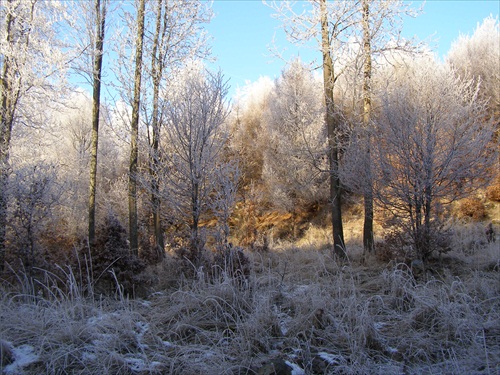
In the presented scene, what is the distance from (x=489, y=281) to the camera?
5.52m

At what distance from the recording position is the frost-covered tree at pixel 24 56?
898 centimetres

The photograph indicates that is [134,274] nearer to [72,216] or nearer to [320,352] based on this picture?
[320,352]

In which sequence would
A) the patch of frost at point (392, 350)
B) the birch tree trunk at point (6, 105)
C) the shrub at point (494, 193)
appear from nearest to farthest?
the patch of frost at point (392, 350)
the birch tree trunk at point (6, 105)
the shrub at point (494, 193)

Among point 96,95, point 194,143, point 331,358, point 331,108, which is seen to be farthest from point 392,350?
point 96,95

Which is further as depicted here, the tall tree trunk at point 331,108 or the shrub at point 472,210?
the shrub at point 472,210

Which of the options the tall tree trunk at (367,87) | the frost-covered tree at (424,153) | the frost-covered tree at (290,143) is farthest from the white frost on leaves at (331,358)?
the frost-covered tree at (290,143)

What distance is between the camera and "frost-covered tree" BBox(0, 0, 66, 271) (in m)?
8.98

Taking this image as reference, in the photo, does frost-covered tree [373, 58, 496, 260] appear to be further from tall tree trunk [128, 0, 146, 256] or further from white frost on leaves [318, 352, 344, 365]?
tall tree trunk [128, 0, 146, 256]

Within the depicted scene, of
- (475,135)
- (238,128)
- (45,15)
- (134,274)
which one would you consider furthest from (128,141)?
(238,128)

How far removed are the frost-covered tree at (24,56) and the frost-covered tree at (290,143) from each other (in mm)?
10709

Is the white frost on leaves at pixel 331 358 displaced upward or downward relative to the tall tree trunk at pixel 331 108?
downward

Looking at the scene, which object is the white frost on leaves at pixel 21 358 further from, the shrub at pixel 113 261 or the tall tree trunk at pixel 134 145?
the tall tree trunk at pixel 134 145

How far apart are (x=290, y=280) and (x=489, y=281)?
9.37ft

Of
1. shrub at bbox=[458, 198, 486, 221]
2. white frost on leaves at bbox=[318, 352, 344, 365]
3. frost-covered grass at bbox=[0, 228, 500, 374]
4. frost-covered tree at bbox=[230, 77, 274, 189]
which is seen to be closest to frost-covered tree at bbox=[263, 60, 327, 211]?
frost-covered tree at bbox=[230, 77, 274, 189]
